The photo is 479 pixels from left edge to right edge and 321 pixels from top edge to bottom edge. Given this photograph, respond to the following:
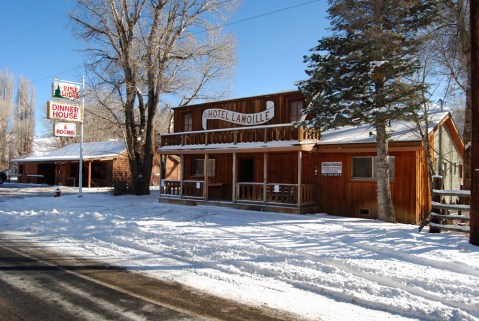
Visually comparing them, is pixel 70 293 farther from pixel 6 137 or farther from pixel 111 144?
pixel 6 137

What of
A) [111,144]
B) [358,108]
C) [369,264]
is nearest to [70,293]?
[369,264]

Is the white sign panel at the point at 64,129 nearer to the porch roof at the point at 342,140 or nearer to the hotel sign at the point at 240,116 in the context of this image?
the hotel sign at the point at 240,116

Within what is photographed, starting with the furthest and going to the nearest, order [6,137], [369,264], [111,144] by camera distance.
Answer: [6,137]
[111,144]
[369,264]

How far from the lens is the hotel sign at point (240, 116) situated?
17691mm

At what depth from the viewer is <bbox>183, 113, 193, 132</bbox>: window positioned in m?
21.3

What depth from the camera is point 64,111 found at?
853 inches

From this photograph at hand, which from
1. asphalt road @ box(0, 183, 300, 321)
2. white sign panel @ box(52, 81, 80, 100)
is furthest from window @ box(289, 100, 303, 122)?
white sign panel @ box(52, 81, 80, 100)

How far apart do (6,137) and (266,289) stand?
67.6 meters

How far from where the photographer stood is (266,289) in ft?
19.7

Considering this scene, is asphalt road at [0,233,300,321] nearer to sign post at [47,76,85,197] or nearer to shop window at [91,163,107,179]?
sign post at [47,76,85,197]

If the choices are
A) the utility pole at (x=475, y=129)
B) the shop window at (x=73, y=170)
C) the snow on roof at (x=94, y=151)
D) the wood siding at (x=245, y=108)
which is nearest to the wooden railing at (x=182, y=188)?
the wood siding at (x=245, y=108)

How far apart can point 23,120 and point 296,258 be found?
66824 millimetres

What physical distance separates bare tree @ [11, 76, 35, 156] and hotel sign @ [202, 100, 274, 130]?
5246cm

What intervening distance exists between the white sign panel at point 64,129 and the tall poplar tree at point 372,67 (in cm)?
1526
